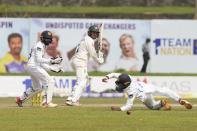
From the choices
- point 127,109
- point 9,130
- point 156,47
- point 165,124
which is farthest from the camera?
point 156,47

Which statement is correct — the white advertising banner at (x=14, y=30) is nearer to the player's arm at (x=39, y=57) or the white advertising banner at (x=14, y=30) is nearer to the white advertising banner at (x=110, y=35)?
the white advertising banner at (x=110, y=35)

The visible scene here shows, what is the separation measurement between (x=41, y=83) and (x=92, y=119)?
4.19m

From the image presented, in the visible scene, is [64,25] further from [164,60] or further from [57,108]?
[57,108]

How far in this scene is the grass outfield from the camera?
57.1ft

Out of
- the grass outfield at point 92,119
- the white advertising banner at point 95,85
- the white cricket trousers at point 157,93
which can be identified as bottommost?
the white advertising banner at point 95,85

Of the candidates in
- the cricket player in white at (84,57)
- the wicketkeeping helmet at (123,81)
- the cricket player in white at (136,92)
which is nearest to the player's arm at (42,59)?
the cricket player in white at (84,57)

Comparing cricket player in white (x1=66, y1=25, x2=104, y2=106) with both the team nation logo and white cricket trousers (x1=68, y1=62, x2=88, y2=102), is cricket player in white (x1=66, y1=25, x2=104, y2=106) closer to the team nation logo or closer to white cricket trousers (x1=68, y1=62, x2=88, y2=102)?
white cricket trousers (x1=68, y1=62, x2=88, y2=102)

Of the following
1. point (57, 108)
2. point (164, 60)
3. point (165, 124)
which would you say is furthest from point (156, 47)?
point (165, 124)

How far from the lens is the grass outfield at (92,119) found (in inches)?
685

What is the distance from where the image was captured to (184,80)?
1287 inches

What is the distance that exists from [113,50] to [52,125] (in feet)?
68.1

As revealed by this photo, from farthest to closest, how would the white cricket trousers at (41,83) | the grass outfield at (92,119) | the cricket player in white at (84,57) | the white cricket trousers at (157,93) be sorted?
the cricket player in white at (84,57) < the white cricket trousers at (41,83) < the white cricket trousers at (157,93) < the grass outfield at (92,119)

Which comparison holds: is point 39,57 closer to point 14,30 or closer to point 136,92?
point 136,92

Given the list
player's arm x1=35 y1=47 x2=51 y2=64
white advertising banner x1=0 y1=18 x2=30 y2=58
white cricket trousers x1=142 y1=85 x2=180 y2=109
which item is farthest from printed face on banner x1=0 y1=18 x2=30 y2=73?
white cricket trousers x1=142 y1=85 x2=180 y2=109
